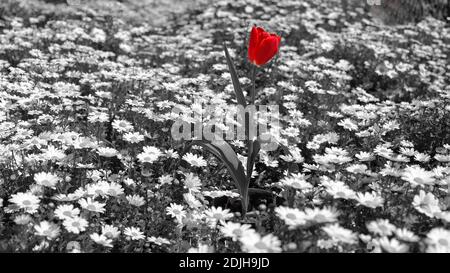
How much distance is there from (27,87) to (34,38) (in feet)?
6.30

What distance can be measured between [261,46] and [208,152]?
4.15ft

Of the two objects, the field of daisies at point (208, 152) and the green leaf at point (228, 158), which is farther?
the green leaf at point (228, 158)

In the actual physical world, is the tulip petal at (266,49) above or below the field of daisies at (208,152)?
above

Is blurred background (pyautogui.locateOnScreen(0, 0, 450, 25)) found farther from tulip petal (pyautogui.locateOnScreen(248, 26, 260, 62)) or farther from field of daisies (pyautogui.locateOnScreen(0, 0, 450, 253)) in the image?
tulip petal (pyautogui.locateOnScreen(248, 26, 260, 62))

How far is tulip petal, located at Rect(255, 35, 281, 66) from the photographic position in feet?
8.48

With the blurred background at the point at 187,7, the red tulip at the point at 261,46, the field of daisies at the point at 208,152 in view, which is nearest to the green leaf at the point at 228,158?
the field of daisies at the point at 208,152

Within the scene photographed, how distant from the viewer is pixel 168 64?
5.80 meters

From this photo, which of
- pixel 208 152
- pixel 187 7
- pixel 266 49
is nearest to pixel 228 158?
pixel 266 49

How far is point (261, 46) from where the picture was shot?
2.60 metres

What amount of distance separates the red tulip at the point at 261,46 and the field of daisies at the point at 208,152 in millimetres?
567

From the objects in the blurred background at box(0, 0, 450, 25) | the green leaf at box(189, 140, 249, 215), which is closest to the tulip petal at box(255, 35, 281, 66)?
the green leaf at box(189, 140, 249, 215)

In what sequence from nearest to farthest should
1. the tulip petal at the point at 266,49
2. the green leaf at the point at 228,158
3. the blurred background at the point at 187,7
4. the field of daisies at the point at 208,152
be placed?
the field of daisies at the point at 208,152, the tulip petal at the point at 266,49, the green leaf at the point at 228,158, the blurred background at the point at 187,7

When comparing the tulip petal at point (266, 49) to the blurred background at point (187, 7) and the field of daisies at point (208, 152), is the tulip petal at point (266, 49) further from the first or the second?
the blurred background at point (187, 7)

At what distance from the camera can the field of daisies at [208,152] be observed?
243 cm
